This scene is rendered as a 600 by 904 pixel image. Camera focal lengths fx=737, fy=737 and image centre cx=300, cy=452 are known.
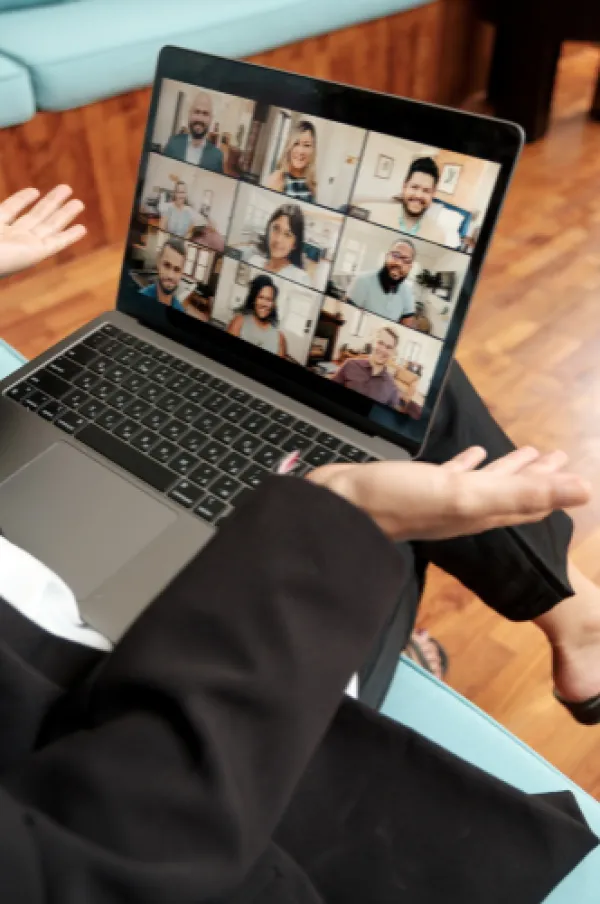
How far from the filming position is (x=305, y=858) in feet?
1.45

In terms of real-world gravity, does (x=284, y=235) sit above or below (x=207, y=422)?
above

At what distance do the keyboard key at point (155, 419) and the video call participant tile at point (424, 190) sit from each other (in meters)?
0.24

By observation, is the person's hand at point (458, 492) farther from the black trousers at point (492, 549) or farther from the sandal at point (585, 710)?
the sandal at point (585, 710)

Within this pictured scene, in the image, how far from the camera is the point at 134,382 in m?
0.67

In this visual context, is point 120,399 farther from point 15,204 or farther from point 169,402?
point 15,204

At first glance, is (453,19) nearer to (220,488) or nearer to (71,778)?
(220,488)

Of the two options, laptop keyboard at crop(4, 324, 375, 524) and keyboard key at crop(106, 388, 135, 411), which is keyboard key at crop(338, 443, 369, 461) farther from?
keyboard key at crop(106, 388, 135, 411)

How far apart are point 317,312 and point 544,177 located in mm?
1602

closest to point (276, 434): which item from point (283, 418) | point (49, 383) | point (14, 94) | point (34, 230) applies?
point (283, 418)

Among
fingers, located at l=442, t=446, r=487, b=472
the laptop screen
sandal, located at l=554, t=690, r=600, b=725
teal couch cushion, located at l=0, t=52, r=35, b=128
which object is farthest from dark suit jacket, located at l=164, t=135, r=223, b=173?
teal couch cushion, located at l=0, t=52, r=35, b=128

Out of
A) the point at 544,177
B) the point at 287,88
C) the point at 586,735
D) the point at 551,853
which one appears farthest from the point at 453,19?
the point at 551,853

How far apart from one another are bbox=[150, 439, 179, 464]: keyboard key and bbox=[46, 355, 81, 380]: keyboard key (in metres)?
0.13

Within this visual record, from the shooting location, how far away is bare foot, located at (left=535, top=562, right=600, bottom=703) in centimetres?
83

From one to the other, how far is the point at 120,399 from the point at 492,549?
15.4 inches
